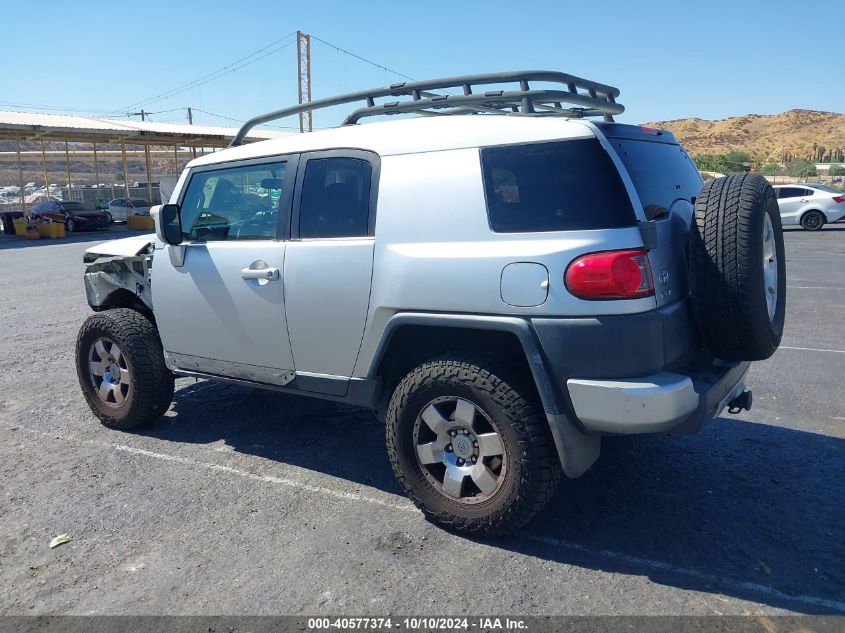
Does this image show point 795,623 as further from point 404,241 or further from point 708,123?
point 708,123

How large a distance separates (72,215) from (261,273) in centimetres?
3184

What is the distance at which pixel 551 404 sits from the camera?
316 centimetres

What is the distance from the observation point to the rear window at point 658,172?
11.0 ft

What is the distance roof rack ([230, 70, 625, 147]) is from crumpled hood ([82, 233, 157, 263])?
1292 mm

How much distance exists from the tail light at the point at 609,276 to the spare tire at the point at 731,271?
0.40m

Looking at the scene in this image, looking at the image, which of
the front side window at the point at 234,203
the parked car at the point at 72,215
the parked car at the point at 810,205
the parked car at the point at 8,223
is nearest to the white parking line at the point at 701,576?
the front side window at the point at 234,203

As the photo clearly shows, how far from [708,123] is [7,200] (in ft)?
300

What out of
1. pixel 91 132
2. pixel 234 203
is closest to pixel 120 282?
pixel 234 203

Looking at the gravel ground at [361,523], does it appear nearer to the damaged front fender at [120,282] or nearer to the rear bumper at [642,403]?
the rear bumper at [642,403]

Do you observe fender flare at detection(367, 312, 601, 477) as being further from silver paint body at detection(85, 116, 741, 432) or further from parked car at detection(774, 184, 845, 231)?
parked car at detection(774, 184, 845, 231)

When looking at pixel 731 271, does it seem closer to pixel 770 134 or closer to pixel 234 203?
pixel 234 203

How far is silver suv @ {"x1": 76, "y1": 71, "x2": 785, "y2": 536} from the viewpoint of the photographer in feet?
10.1

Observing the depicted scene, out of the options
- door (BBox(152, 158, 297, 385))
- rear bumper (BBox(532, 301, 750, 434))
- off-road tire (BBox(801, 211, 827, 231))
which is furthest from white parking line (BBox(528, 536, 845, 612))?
off-road tire (BBox(801, 211, 827, 231))

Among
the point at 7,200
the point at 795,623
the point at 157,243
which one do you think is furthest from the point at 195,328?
the point at 7,200
